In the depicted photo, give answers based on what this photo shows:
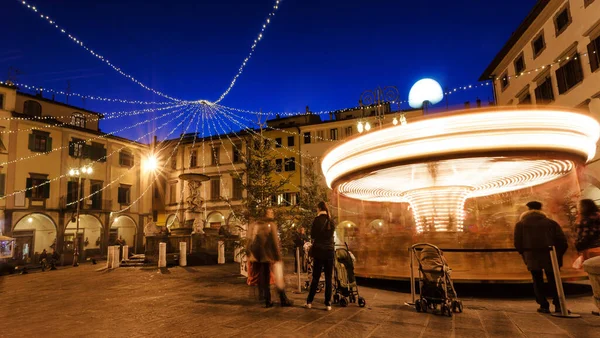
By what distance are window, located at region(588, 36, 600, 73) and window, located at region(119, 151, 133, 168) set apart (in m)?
35.3

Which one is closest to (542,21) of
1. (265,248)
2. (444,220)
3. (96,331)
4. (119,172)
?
(444,220)

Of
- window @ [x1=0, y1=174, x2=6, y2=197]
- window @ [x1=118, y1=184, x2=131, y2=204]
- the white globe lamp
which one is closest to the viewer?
the white globe lamp

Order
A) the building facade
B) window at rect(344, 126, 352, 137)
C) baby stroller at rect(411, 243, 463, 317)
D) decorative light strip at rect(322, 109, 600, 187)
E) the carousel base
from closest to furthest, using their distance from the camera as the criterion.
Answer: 1. baby stroller at rect(411, 243, 463, 317)
2. the carousel base
3. decorative light strip at rect(322, 109, 600, 187)
4. the building facade
5. window at rect(344, 126, 352, 137)

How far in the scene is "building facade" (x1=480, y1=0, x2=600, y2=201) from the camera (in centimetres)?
1588

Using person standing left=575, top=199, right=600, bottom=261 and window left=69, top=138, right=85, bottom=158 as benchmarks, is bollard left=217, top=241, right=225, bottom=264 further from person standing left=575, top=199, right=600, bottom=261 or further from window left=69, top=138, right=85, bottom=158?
window left=69, top=138, right=85, bottom=158

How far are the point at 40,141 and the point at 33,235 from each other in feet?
23.5

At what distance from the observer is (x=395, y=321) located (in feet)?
16.7

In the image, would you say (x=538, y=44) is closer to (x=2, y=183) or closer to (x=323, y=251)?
(x=323, y=251)

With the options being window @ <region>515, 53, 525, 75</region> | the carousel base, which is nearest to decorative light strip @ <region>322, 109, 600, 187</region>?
the carousel base

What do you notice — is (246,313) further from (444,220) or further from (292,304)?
(444,220)

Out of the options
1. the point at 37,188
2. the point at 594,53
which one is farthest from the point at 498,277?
the point at 37,188

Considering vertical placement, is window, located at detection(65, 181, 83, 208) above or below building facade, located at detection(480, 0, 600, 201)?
below

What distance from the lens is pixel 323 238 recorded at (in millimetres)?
6008

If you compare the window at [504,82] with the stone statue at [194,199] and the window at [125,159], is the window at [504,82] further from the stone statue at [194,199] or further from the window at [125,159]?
the window at [125,159]
